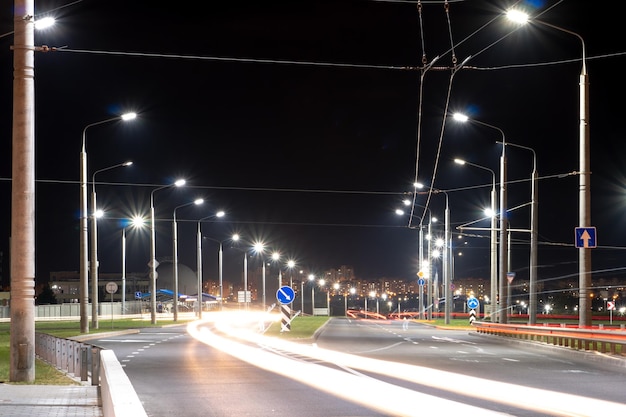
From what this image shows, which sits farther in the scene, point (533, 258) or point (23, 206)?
point (533, 258)

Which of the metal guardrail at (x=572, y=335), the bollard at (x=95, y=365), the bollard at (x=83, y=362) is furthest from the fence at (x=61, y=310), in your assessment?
the bollard at (x=95, y=365)

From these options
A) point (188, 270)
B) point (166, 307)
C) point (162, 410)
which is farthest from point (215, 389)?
point (188, 270)

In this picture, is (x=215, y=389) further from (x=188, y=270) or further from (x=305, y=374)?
(x=188, y=270)

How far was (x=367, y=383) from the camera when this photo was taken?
56.5ft

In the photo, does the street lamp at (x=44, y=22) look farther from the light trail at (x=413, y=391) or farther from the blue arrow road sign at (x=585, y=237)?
the blue arrow road sign at (x=585, y=237)

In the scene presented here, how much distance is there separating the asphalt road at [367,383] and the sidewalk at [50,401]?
3.00 ft

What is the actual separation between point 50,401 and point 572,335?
21779 mm

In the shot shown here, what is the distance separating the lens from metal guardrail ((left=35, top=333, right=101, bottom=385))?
1762 centimetres

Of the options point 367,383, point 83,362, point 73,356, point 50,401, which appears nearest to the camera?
point 50,401

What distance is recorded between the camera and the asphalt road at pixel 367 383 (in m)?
14.1

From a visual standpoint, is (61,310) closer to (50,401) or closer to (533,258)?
(533,258)

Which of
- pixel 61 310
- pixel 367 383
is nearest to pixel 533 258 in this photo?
pixel 367 383

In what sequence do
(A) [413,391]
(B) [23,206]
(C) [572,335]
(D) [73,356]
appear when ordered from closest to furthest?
(A) [413,391] → (B) [23,206] → (D) [73,356] → (C) [572,335]

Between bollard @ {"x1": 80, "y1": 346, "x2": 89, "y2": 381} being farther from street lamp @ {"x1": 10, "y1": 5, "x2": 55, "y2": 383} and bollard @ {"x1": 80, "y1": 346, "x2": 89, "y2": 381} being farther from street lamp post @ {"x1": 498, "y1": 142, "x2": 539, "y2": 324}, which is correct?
street lamp post @ {"x1": 498, "y1": 142, "x2": 539, "y2": 324}
